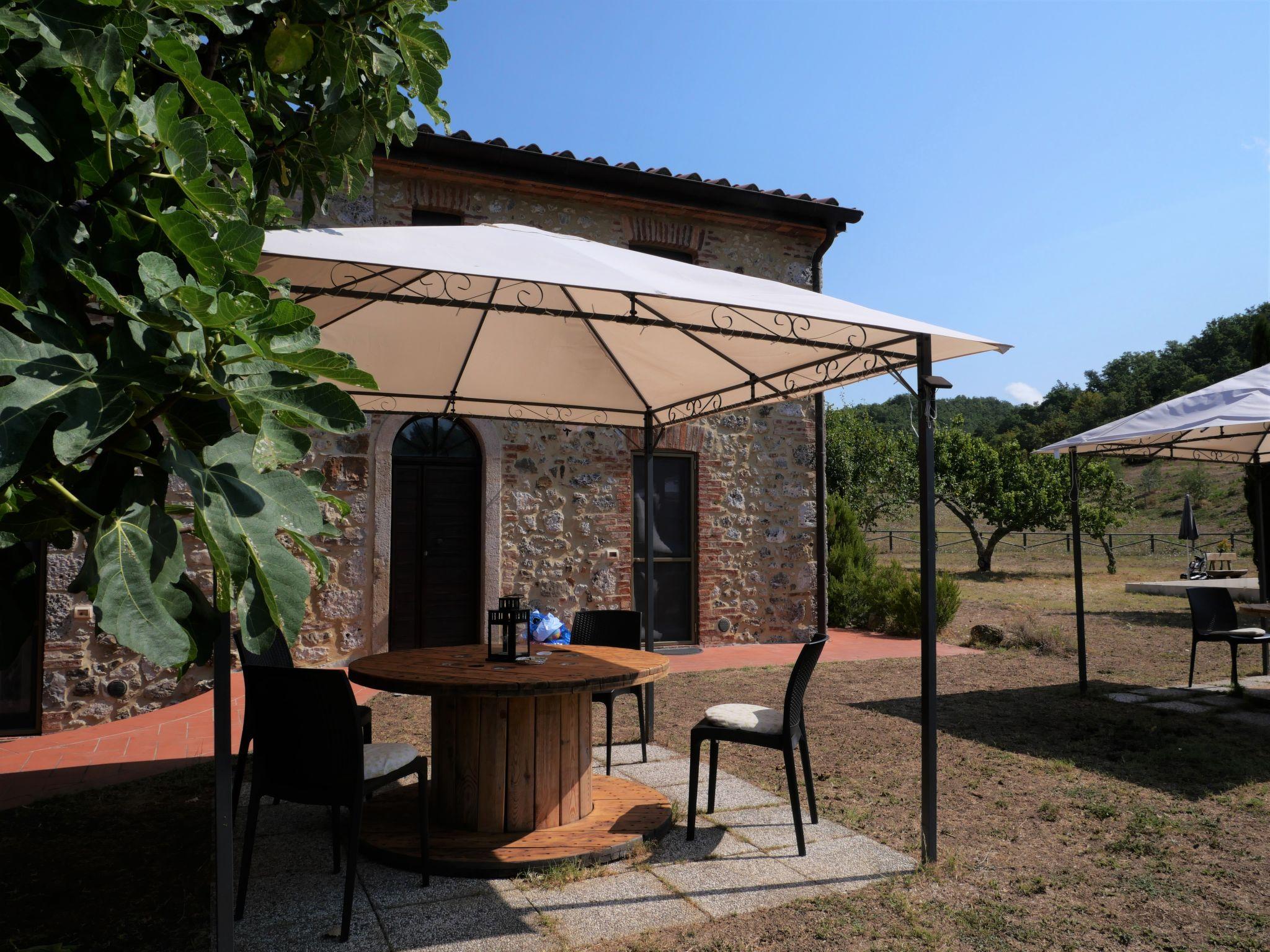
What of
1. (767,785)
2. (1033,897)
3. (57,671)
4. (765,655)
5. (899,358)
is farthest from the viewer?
(765,655)

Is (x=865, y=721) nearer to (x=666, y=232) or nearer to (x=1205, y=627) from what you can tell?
(x=1205, y=627)

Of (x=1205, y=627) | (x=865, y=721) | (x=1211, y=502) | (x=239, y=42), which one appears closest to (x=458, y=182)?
(x=865, y=721)

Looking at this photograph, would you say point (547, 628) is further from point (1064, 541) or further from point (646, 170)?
point (1064, 541)

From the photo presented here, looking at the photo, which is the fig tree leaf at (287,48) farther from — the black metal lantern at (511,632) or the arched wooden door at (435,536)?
the arched wooden door at (435,536)

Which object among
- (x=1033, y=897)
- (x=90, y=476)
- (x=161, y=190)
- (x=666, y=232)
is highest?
(x=666, y=232)

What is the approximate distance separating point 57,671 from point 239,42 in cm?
615

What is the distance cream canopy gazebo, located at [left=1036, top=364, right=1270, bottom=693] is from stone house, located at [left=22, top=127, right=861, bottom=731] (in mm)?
3123

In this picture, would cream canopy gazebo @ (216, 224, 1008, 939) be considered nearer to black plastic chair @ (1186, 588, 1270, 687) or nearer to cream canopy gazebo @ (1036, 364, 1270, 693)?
cream canopy gazebo @ (1036, 364, 1270, 693)

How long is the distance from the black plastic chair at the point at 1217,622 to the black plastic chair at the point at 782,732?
471 cm

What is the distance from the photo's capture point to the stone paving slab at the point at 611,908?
292 cm

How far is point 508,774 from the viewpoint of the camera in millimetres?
3717

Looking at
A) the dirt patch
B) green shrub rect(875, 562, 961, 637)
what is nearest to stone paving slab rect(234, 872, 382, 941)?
the dirt patch

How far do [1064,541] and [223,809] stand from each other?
86.1ft

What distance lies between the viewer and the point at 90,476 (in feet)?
3.49
